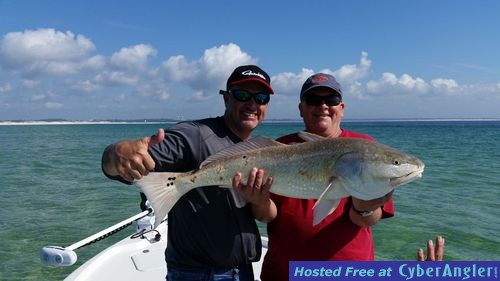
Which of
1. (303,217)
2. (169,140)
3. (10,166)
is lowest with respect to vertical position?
(10,166)

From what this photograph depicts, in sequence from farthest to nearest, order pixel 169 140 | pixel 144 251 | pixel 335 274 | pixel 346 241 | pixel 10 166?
pixel 10 166 < pixel 144 251 < pixel 346 241 < pixel 169 140 < pixel 335 274

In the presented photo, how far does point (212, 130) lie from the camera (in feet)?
12.1

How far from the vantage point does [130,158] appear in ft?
10.1

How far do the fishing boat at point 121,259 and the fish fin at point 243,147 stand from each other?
2.97m

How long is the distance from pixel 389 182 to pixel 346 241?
0.77 m

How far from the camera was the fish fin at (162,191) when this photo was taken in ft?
11.0

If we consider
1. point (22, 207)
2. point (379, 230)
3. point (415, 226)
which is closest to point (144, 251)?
point (379, 230)

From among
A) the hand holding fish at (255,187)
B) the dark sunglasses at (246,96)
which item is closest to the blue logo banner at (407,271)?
the hand holding fish at (255,187)

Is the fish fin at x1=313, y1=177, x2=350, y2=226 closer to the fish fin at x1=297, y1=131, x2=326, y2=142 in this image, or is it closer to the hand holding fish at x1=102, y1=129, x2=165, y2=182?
the fish fin at x1=297, y1=131, x2=326, y2=142

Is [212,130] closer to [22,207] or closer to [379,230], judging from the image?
[379,230]

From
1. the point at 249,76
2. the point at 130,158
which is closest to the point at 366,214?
the point at 249,76

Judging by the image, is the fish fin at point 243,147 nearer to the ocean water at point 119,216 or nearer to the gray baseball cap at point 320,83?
the gray baseball cap at point 320,83

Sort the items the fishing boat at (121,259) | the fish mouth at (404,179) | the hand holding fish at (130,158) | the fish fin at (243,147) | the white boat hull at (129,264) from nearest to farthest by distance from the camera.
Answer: the hand holding fish at (130,158), the fish mouth at (404,179), the fish fin at (243,147), the fishing boat at (121,259), the white boat hull at (129,264)

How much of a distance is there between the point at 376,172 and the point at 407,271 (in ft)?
2.50
